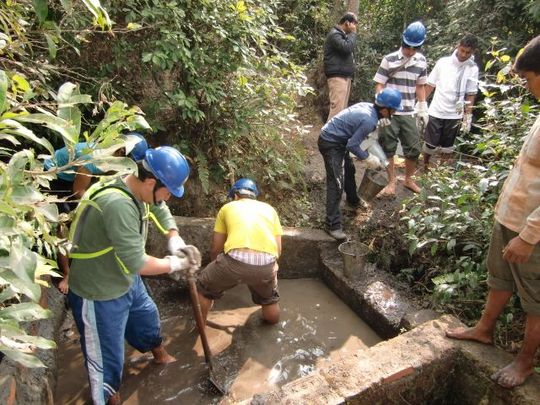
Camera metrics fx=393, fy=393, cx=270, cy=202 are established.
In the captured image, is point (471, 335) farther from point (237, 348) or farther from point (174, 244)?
point (174, 244)

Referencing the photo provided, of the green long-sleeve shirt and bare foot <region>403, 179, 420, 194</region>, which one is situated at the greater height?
the green long-sleeve shirt

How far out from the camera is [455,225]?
348cm

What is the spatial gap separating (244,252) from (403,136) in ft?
9.55

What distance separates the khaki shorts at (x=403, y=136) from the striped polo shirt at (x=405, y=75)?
0.10m

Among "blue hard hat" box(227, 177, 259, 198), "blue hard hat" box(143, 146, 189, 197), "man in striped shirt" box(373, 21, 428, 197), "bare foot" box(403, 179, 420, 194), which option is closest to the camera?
"blue hard hat" box(143, 146, 189, 197)

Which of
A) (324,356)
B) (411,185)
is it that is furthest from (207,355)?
(411,185)

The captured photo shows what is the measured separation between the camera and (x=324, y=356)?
139 inches

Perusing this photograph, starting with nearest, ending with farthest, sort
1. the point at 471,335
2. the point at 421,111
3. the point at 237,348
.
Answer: the point at 471,335
the point at 237,348
the point at 421,111

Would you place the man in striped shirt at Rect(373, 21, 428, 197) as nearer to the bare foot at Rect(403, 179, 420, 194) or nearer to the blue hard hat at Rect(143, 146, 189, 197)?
the bare foot at Rect(403, 179, 420, 194)

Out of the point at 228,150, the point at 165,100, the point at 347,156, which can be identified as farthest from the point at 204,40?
the point at 347,156

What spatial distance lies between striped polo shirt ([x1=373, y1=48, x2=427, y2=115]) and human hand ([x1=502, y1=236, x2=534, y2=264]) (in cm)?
304

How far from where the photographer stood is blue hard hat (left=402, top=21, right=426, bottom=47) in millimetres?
4633

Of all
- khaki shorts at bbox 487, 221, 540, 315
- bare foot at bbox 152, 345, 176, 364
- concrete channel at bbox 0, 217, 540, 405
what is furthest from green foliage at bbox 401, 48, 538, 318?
bare foot at bbox 152, 345, 176, 364

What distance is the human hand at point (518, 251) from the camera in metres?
2.20
